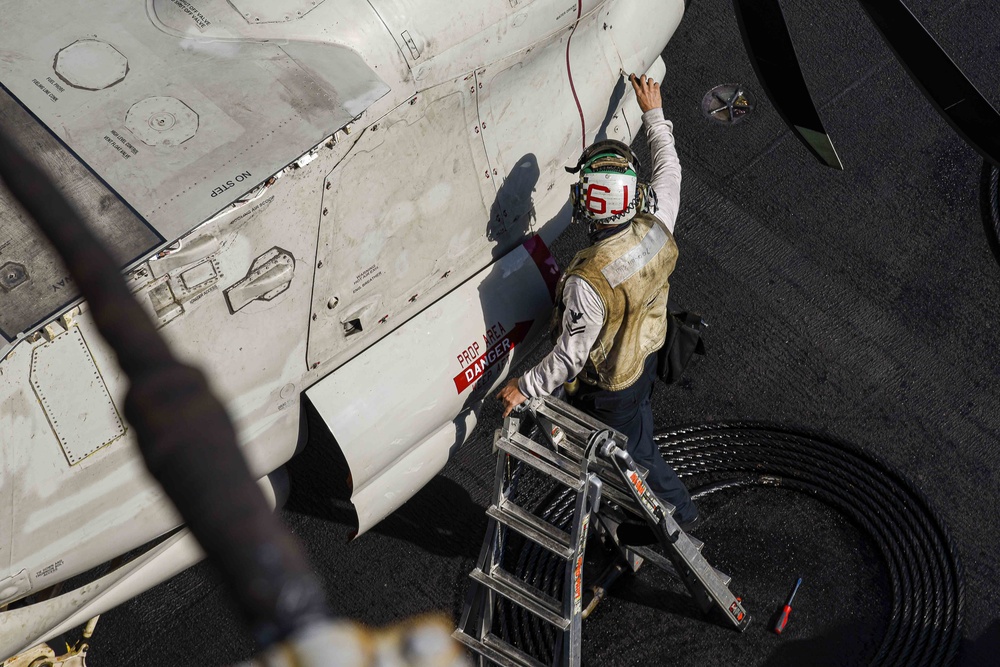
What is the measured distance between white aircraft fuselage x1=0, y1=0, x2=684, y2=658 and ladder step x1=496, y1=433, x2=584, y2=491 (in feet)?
1.85

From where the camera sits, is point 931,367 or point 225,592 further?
point 931,367

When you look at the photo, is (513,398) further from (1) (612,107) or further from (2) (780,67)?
(2) (780,67)

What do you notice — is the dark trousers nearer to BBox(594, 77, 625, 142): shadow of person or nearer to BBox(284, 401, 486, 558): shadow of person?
BBox(284, 401, 486, 558): shadow of person

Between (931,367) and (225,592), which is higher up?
(225,592)

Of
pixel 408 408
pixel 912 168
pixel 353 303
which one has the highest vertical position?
pixel 353 303

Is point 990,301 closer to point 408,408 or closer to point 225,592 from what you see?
point 408,408

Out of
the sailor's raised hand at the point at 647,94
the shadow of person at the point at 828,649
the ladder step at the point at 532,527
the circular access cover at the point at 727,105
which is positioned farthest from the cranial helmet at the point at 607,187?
the circular access cover at the point at 727,105

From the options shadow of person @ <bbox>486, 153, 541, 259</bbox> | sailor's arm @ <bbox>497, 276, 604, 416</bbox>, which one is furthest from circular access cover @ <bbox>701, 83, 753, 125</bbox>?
sailor's arm @ <bbox>497, 276, 604, 416</bbox>

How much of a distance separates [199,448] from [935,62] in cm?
484

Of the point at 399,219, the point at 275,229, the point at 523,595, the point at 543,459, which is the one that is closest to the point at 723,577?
the point at 523,595

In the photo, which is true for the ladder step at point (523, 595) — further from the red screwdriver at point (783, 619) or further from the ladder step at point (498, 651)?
the red screwdriver at point (783, 619)

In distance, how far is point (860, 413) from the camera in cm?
657

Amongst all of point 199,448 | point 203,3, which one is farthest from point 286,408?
point 199,448

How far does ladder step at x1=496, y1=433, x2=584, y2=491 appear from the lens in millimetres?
5066
